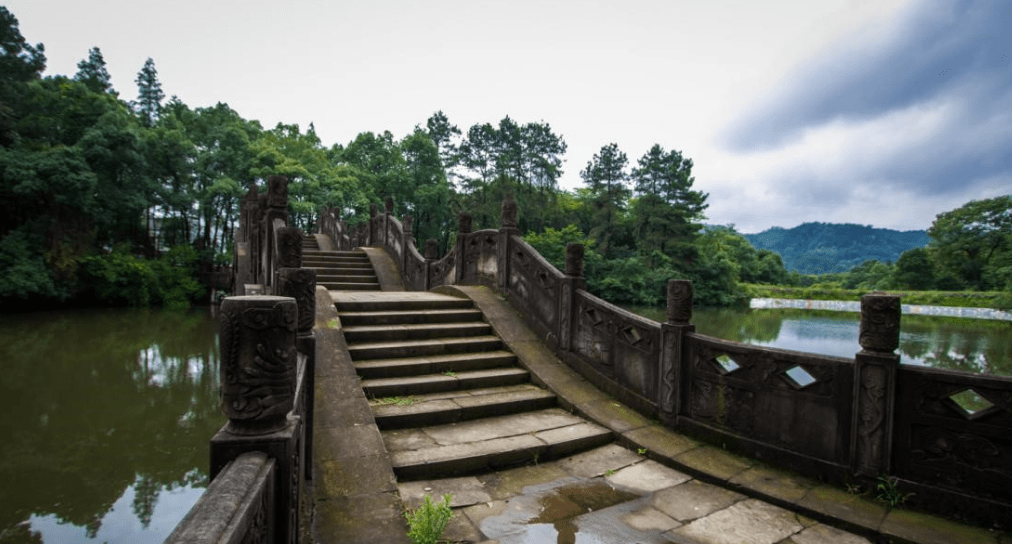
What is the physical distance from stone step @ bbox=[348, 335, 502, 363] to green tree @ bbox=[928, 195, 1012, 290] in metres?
37.5

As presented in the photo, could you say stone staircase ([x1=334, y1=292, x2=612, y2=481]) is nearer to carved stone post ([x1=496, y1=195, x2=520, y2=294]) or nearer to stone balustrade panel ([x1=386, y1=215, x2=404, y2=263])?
carved stone post ([x1=496, y1=195, x2=520, y2=294])

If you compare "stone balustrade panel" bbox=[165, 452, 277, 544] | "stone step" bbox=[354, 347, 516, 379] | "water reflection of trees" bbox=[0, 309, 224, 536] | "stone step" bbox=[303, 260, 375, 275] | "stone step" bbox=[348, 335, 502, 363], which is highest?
"stone step" bbox=[303, 260, 375, 275]

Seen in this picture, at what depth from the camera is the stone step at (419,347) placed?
5.71 meters

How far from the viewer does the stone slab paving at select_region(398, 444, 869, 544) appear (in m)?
3.16

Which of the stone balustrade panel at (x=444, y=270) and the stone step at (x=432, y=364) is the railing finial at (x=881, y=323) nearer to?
the stone step at (x=432, y=364)

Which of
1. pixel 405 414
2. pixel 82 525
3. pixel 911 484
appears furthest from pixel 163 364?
pixel 911 484

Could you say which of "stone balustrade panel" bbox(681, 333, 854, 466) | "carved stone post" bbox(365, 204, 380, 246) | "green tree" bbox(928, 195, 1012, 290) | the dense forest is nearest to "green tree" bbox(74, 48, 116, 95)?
the dense forest

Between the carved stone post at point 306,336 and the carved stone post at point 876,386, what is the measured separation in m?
4.07

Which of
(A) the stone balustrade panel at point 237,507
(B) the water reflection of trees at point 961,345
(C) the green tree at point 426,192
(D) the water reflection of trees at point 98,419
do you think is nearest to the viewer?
(A) the stone balustrade panel at point 237,507

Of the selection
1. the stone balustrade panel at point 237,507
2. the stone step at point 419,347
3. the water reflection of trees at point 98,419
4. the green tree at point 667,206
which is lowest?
the water reflection of trees at point 98,419

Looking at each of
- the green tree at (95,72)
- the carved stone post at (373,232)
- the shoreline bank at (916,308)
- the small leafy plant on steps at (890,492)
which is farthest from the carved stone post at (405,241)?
the green tree at (95,72)

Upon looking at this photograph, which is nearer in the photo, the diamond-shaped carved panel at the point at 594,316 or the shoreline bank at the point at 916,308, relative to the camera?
the diamond-shaped carved panel at the point at 594,316

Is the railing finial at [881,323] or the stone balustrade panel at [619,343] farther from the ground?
the railing finial at [881,323]

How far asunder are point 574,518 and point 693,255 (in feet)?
123
